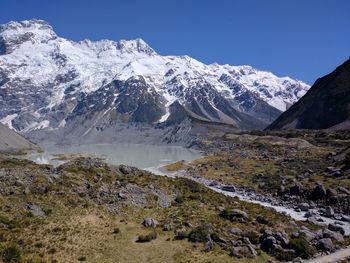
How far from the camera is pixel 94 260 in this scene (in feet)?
120

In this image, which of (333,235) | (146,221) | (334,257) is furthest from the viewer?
(146,221)

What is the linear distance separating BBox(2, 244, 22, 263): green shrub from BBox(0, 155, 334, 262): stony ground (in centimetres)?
7

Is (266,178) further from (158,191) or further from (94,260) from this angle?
(94,260)

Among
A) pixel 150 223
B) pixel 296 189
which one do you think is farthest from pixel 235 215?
pixel 296 189

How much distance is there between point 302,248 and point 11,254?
80.5 feet

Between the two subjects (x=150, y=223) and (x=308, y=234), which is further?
(x=150, y=223)

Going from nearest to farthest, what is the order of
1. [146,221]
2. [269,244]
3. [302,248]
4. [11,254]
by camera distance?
1. [11,254]
2. [302,248]
3. [269,244]
4. [146,221]

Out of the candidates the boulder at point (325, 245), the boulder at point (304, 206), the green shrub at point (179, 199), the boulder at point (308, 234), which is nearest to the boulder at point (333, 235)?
the boulder at point (308, 234)

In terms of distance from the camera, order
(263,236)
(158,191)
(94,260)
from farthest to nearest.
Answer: (158,191) < (263,236) < (94,260)

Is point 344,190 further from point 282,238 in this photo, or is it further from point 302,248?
point 302,248

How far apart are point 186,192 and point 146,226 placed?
18350mm

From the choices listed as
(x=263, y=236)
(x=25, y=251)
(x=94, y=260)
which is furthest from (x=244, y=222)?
(x=25, y=251)

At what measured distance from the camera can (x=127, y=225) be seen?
45.9m

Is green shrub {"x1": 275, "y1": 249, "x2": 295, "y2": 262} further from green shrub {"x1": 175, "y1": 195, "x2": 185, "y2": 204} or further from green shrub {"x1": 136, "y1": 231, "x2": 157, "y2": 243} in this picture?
green shrub {"x1": 175, "y1": 195, "x2": 185, "y2": 204}
